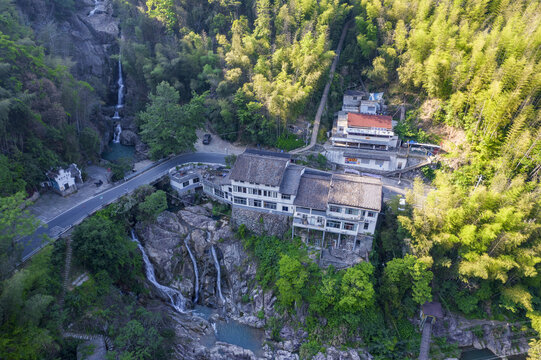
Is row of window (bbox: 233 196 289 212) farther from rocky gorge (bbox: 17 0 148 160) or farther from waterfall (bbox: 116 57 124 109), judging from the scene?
waterfall (bbox: 116 57 124 109)

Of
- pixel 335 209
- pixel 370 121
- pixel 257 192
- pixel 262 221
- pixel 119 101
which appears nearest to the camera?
pixel 335 209

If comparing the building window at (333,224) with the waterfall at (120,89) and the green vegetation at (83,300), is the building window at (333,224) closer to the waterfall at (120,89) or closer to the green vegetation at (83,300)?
the green vegetation at (83,300)

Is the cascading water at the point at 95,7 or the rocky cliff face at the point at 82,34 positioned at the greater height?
the cascading water at the point at 95,7

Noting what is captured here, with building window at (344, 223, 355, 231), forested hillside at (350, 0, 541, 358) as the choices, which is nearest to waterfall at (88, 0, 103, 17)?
forested hillside at (350, 0, 541, 358)

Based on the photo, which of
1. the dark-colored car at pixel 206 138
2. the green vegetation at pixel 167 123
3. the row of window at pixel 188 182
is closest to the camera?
the row of window at pixel 188 182

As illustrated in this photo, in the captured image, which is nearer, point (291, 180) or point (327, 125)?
point (291, 180)

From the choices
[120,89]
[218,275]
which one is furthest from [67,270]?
[120,89]

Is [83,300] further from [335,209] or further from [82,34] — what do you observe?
[82,34]

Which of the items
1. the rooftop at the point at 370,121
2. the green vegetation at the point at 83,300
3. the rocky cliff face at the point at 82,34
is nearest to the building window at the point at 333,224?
the rooftop at the point at 370,121

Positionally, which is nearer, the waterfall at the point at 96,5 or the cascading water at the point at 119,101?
the cascading water at the point at 119,101
